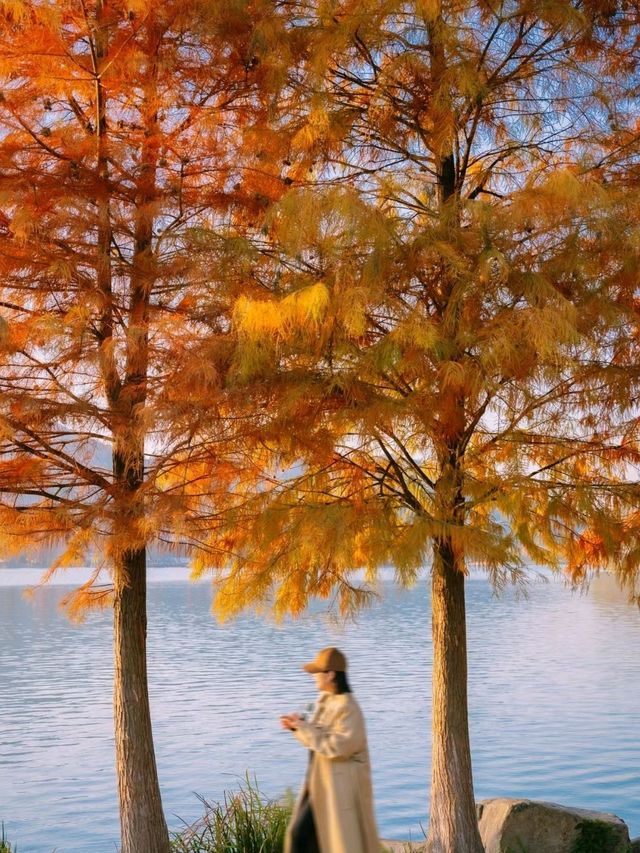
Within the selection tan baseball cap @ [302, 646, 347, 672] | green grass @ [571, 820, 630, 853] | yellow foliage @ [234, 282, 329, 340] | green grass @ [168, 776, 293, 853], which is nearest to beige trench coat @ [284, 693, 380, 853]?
tan baseball cap @ [302, 646, 347, 672]

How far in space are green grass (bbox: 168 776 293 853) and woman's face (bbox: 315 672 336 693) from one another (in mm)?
3515

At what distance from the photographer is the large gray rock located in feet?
31.3

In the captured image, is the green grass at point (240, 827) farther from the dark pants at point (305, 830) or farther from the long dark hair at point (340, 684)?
the long dark hair at point (340, 684)

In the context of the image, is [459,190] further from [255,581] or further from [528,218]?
[255,581]

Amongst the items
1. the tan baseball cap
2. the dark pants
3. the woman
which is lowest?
the dark pants

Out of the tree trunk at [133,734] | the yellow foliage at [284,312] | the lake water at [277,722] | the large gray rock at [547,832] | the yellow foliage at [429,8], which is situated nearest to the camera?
the yellow foliage at [284,312]

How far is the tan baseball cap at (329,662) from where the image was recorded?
5742mm

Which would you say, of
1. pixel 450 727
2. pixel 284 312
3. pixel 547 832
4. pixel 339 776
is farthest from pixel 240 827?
pixel 284 312

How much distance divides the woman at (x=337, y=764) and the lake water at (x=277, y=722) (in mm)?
2863

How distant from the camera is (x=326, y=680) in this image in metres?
5.76

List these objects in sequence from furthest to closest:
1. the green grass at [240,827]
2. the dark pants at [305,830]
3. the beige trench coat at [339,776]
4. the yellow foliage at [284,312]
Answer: the green grass at [240,827]
the yellow foliage at [284,312]
the dark pants at [305,830]
the beige trench coat at [339,776]

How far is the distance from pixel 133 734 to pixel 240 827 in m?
1.21

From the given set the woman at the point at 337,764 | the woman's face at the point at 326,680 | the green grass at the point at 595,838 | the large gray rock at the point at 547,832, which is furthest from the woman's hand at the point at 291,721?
the green grass at the point at 595,838

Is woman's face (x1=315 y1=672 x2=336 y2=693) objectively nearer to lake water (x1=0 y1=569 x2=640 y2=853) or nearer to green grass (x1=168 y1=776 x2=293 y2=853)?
lake water (x1=0 y1=569 x2=640 y2=853)
